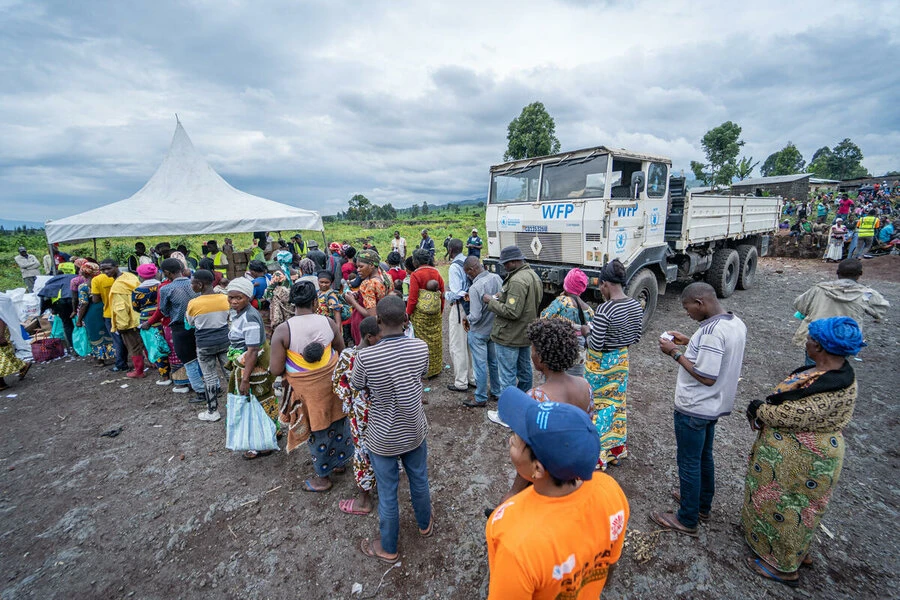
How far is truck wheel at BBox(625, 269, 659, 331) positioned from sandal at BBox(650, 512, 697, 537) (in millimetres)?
3808

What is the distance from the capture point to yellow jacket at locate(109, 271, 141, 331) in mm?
5051

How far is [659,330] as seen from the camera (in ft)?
22.0

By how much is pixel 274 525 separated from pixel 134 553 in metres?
0.91

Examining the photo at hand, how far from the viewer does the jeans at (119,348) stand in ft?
18.3

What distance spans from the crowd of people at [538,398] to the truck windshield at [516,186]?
105 inches

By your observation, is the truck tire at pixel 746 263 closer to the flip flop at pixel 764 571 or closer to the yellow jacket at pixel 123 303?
the flip flop at pixel 764 571

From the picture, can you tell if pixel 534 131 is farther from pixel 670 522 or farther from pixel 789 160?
pixel 789 160

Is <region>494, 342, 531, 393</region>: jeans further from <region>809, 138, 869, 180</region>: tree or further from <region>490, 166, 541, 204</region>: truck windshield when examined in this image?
<region>809, 138, 869, 180</region>: tree

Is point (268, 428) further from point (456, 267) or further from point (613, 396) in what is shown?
point (613, 396)

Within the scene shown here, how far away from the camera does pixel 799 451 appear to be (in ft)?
6.60

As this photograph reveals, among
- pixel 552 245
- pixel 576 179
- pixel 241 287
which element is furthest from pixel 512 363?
pixel 576 179

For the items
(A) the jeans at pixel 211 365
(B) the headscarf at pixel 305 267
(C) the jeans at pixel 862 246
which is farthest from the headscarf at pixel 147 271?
(C) the jeans at pixel 862 246

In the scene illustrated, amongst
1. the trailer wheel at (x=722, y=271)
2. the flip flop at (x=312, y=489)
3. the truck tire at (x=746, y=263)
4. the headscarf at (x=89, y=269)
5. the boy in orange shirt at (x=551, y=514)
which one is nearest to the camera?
the boy in orange shirt at (x=551, y=514)

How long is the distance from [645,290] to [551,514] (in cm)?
615
